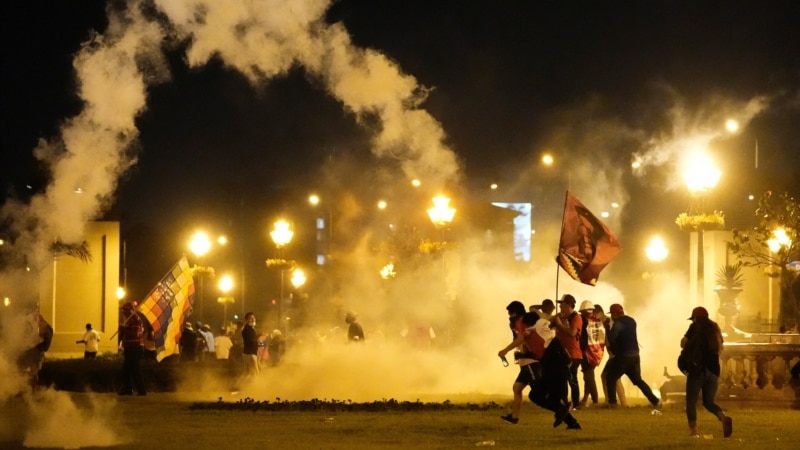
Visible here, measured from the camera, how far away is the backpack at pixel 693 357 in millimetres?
16094

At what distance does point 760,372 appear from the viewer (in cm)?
2152

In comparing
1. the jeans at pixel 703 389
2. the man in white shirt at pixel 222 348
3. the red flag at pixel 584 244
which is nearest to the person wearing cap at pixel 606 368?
the red flag at pixel 584 244

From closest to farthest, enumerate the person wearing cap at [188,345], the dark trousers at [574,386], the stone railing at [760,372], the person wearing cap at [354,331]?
the dark trousers at [574,386]
the stone railing at [760,372]
the person wearing cap at [354,331]
the person wearing cap at [188,345]

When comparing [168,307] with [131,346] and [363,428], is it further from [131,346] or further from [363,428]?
[363,428]

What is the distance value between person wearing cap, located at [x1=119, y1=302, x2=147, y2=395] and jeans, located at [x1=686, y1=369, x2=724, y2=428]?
13221 mm

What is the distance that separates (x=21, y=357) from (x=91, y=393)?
525 centimetres

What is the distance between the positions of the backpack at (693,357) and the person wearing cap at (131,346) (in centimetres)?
1311

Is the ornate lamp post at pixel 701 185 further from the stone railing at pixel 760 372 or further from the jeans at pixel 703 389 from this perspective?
the jeans at pixel 703 389

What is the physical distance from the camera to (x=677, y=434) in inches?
648

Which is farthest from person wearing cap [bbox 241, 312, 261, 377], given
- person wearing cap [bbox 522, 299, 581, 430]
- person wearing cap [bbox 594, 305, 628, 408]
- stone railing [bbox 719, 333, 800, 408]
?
person wearing cap [bbox 522, 299, 581, 430]

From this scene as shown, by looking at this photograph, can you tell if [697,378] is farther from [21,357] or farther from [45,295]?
[45,295]

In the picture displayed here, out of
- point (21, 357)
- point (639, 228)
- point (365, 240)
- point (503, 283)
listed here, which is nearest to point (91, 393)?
point (21, 357)

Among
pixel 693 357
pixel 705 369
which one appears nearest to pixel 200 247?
pixel 693 357

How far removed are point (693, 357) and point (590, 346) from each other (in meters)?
5.85
